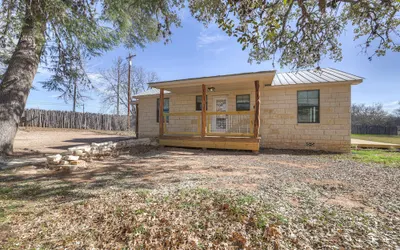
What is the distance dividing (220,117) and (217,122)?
315 millimetres

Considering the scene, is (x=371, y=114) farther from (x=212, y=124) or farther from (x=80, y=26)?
(x=80, y=26)

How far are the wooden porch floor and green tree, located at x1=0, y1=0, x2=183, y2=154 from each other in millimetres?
4146

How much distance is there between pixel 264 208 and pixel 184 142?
6.02 metres

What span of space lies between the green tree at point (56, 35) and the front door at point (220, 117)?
15.0ft

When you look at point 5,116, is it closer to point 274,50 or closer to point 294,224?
point 294,224

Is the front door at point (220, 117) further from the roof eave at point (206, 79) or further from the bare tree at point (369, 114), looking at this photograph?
the bare tree at point (369, 114)

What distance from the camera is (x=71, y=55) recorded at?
5711 millimetres

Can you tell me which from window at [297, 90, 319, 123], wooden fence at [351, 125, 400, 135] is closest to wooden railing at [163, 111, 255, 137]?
window at [297, 90, 319, 123]

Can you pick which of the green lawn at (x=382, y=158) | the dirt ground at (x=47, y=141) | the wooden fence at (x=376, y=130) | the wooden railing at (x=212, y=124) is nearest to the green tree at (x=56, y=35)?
the dirt ground at (x=47, y=141)

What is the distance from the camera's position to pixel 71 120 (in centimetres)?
1870

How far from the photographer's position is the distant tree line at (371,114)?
98.3ft

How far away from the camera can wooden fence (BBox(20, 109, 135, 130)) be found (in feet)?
54.1

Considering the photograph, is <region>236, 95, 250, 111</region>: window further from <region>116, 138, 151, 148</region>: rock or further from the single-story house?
<region>116, 138, 151, 148</region>: rock

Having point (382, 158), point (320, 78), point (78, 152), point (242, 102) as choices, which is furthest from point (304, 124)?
point (78, 152)
